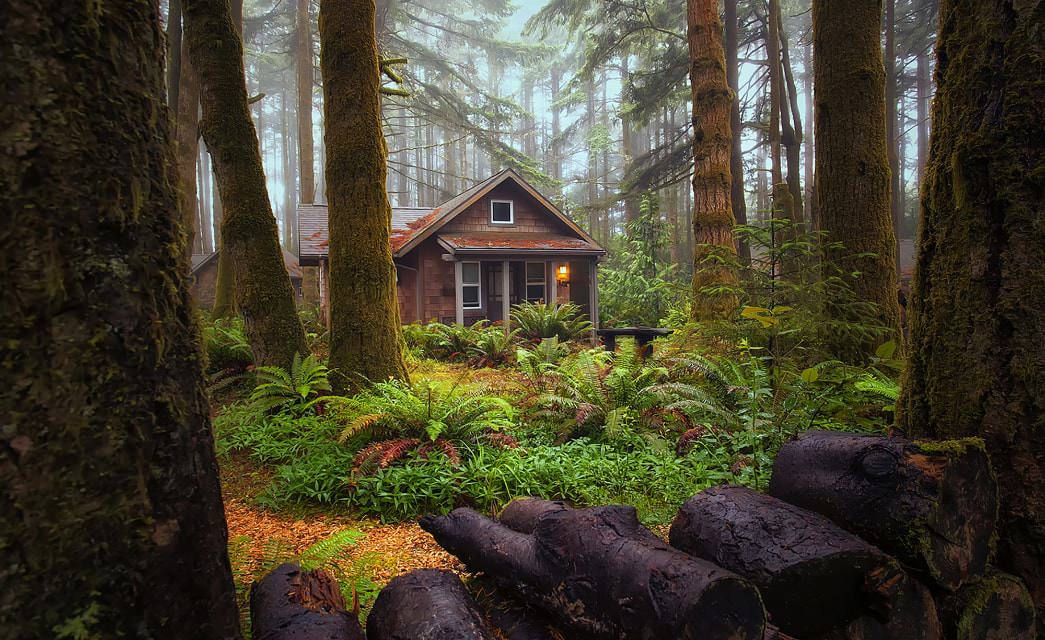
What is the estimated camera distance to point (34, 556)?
120 centimetres

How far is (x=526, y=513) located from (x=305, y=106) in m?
21.3

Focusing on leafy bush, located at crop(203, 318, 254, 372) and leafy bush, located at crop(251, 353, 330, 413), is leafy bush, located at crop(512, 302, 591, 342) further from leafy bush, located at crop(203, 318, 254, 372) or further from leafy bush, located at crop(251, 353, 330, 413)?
leafy bush, located at crop(251, 353, 330, 413)

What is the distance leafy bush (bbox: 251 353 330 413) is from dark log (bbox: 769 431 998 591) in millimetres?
5758

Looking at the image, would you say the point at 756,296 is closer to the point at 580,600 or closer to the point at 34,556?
the point at 580,600

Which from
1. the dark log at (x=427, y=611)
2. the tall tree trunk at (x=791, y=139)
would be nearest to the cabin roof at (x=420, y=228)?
the tall tree trunk at (x=791, y=139)

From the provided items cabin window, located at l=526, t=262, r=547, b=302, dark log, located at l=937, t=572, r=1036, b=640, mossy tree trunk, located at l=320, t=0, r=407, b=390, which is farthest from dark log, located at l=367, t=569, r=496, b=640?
cabin window, located at l=526, t=262, r=547, b=302

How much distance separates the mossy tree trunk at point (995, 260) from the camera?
2.18m

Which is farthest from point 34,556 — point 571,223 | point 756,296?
point 571,223

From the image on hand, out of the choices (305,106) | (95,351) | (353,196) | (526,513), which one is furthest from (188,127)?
(95,351)

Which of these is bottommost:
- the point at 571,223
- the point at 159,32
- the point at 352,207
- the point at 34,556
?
the point at 34,556

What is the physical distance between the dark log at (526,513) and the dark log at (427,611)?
523 millimetres

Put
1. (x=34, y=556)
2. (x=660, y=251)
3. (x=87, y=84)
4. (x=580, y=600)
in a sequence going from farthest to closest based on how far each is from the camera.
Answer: (x=660, y=251) < (x=580, y=600) < (x=87, y=84) < (x=34, y=556)

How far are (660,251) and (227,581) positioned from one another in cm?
2281

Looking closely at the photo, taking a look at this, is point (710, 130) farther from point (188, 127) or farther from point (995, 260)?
point (188, 127)
